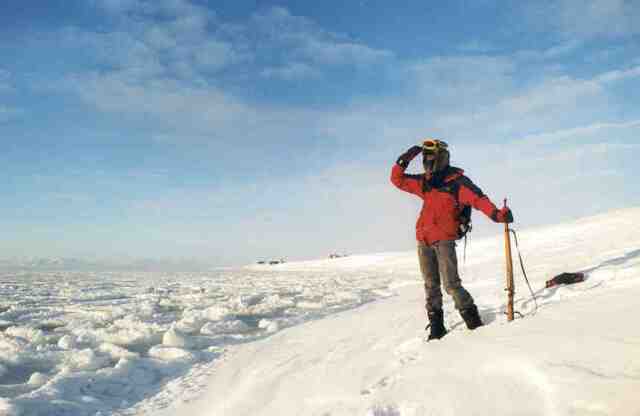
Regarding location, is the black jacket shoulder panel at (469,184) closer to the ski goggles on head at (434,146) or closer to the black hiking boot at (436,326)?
the ski goggles on head at (434,146)

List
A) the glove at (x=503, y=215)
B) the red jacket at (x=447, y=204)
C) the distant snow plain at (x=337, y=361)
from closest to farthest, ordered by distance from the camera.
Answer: the distant snow plain at (x=337, y=361) < the glove at (x=503, y=215) < the red jacket at (x=447, y=204)

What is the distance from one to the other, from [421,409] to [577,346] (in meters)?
1.06

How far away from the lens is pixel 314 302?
10.1 metres

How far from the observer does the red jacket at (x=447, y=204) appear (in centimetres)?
384

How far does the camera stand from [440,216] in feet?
13.1

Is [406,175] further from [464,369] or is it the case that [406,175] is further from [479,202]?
[464,369]

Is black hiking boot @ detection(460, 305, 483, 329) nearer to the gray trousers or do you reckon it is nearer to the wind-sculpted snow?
the gray trousers

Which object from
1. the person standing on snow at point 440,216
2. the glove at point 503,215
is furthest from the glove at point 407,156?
the glove at point 503,215

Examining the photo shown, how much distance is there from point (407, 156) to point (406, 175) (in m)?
0.20

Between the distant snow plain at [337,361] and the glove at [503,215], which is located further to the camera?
the glove at [503,215]

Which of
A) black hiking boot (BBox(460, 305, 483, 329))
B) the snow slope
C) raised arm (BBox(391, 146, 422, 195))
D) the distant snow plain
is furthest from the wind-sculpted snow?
raised arm (BBox(391, 146, 422, 195))

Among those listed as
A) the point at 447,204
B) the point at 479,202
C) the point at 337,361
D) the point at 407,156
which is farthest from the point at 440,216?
the point at 337,361

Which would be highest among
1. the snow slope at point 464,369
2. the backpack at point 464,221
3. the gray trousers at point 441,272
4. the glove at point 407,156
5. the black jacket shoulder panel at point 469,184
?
the glove at point 407,156

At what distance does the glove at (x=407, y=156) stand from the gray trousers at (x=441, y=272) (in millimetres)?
818
